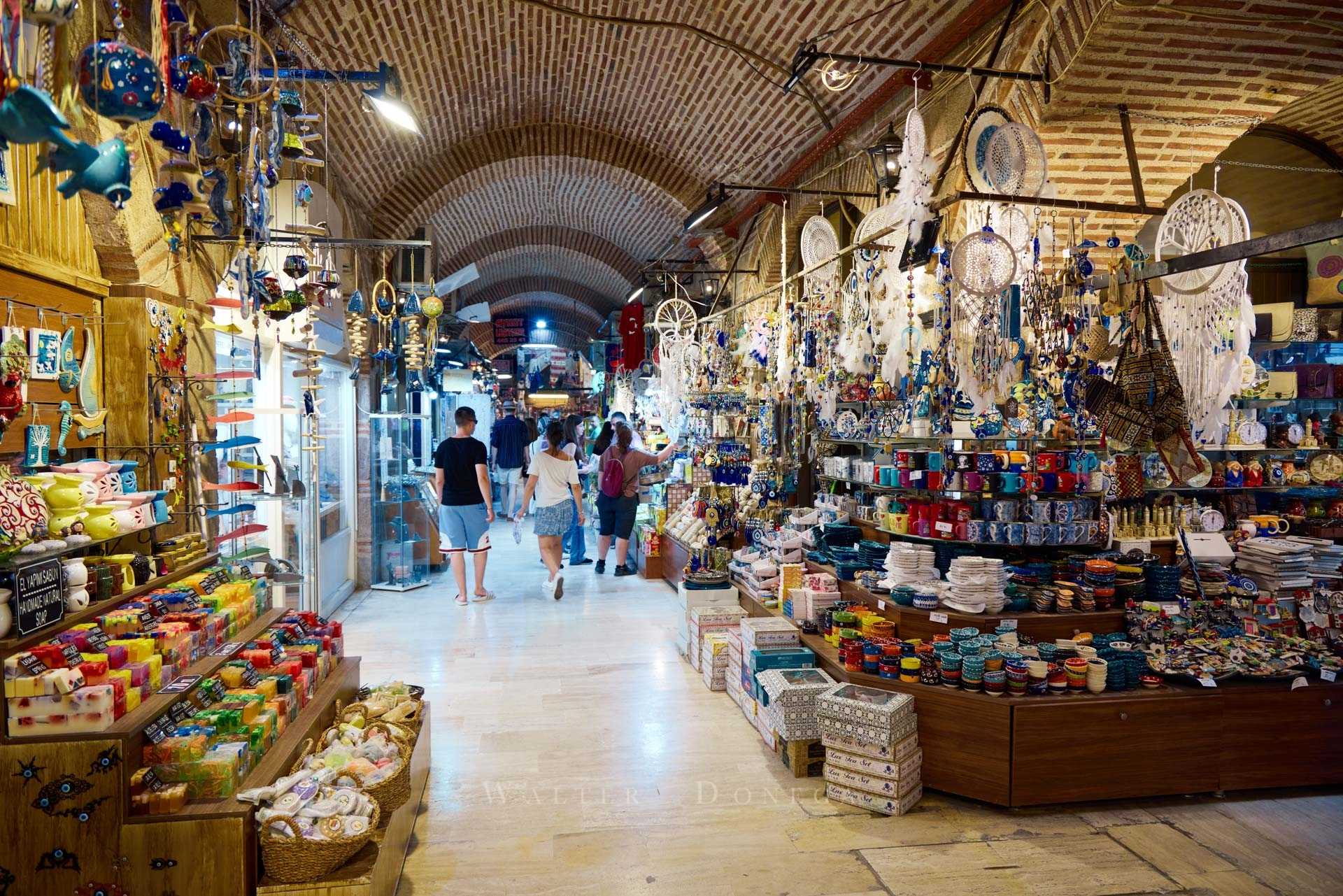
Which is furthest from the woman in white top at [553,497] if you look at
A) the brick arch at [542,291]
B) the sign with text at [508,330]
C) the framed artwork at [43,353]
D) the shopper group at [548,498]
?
the sign with text at [508,330]

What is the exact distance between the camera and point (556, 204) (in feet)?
37.7

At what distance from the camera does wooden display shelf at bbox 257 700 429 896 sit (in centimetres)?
221

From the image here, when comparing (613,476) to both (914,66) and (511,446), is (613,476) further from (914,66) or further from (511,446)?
(914,66)

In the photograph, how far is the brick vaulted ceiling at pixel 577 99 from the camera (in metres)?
5.29

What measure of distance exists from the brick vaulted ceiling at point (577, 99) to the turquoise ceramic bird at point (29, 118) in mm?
4348

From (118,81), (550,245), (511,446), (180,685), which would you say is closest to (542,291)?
(550,245)

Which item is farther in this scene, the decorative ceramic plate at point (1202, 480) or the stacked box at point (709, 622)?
the stacked box at point (709, 622)

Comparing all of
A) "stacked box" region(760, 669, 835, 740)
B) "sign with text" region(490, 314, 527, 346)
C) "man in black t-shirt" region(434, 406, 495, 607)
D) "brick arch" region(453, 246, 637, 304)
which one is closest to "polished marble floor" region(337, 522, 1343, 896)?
"stacked box" region(760, 669, 835, 740)

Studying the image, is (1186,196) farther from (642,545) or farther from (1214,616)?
(642,545)

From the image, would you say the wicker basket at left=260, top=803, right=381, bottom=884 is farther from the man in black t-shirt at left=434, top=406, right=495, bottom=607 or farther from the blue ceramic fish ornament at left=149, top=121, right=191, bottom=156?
the man in black t-shirt at left=434, top=406, right=495, bottom=607

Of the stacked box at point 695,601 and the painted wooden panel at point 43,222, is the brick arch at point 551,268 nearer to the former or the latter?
the stacked box at point 695,601

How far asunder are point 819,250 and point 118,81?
4362 mm

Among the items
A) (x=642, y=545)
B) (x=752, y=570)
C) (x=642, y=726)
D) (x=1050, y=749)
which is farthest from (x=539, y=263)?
(x=1050, y=749)

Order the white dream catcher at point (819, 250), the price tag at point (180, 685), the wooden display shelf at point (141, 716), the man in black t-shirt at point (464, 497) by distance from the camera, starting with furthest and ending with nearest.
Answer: the man in black t-shirt at point (464, 497), the white dream catcher at point (819, 250), the price tag at point (180, 685), the wooden display shelf at point (141, 716)
